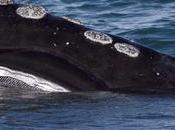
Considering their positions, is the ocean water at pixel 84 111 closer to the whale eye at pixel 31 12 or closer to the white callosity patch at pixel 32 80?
the white callosity patch at pixel 32 80

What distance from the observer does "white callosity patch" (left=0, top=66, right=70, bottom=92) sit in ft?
23.3

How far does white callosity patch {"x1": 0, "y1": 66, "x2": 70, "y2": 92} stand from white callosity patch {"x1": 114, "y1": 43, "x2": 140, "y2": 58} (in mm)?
706

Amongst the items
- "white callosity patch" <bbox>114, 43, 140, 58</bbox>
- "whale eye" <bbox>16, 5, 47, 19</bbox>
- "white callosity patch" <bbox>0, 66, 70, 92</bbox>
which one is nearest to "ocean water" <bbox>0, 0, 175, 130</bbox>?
"white callosity patch" <bbox>0, 66, 70, 92</bbox>

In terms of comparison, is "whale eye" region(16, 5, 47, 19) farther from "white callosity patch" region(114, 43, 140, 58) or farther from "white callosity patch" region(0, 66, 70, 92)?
"white callosity patch" region(114, 43, 140, 58)

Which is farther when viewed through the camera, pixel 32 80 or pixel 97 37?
pixel 97 37

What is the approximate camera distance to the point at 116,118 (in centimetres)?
697

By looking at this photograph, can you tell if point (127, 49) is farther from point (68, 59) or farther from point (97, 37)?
point (68, 59)

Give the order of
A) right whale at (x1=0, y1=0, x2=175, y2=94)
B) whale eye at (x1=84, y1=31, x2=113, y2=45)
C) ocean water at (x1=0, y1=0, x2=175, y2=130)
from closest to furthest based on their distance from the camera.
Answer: ocean water at (x1=0, y1=0, x2=175, y2=130)
right whale at (x1=0, y1=0, x2=175, y2=94)
whale eye at (x1=84, y1=31, x2=113, y2=45)

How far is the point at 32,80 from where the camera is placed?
7.18 m

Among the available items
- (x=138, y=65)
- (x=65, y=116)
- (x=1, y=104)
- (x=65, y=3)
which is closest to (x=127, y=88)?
(x=138, y=65)

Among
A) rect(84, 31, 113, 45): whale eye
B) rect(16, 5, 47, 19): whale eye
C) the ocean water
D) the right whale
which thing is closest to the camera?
the ocean water

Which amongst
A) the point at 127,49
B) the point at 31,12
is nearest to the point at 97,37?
the point at 127,49

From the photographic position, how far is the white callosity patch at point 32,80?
711 cm

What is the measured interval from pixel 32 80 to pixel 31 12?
2.31 ft
